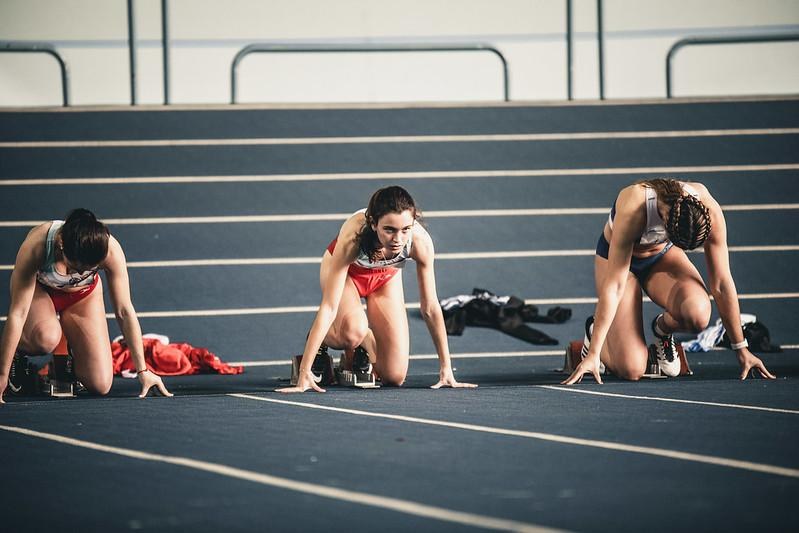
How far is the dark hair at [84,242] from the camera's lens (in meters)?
3.23

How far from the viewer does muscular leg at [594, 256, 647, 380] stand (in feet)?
13.1

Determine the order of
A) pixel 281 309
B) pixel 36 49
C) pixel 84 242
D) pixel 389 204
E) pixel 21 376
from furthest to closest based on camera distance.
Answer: pixel 36 49, pixel 281 309, pixel 21 376, pixel 389 204, pixel 84 242

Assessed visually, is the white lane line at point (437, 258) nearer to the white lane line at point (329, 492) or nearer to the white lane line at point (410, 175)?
the white lane line at point (410, 175)

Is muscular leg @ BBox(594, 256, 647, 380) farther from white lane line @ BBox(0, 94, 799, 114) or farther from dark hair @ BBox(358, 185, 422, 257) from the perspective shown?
white lane line @ BBox(0, 94, 799, 114)

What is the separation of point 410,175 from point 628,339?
7.76 ft

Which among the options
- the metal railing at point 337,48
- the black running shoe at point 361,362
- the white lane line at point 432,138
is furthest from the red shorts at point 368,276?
the metal railing at point 337,48

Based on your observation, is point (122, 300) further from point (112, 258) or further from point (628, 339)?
point (628, 339)

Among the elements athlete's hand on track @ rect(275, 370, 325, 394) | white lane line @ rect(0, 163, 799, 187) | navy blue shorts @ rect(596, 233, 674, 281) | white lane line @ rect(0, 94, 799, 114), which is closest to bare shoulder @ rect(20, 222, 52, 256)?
athlete's hand on track @ rect(275, 370, 325, 394)

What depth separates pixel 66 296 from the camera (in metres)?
3.89

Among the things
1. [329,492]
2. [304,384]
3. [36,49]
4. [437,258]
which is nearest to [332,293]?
[304,384]

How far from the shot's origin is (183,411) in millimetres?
3223

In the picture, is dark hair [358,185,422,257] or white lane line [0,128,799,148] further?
white lane line [0,128,799,148]

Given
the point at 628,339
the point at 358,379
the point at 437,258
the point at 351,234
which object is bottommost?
the point at 358,379

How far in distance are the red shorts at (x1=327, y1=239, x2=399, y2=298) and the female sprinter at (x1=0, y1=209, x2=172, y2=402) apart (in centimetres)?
81
